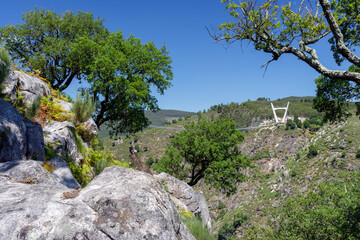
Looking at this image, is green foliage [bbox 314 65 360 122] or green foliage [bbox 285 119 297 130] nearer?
green foliage [bbox 314 65 360 122]

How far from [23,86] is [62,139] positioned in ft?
10.6

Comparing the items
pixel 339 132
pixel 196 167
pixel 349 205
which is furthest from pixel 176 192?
pixel 339 132

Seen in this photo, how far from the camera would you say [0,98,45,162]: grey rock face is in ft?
17.7

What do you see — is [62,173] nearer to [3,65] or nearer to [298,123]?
[3,65]

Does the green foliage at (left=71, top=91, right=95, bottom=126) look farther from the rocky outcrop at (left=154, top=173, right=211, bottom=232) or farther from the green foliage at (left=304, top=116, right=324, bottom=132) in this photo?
the green foliage at (left=304, top=116, right=324, bottom=132)

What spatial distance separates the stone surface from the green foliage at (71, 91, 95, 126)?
162 inches

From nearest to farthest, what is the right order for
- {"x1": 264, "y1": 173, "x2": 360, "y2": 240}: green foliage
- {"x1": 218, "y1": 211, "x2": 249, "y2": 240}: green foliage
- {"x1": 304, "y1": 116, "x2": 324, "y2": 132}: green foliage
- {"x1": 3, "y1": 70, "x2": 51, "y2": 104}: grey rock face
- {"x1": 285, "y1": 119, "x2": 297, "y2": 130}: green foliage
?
{"x1": 3, "y1": 70, "x2": 51, "y2": 104}: grey rock face
{"x1": 264, "y1": 173, "x2": 360, "y2": 240}: green foliage
{"x1": 218, "y1": 211, "x2": 249, "y2": 240}: green foliage
{"x1": 304, "y1": 116, "x2": 324, "y2": 132}: green foliage
{"x1": 285, "y1": 119, "x2": 297, "y2": 130}: green foliage

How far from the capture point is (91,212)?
2.78 meters

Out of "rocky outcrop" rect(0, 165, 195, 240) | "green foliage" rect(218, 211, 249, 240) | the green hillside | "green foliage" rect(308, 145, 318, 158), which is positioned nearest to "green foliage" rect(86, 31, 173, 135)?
"rocky outcrop" rect(0, 165, 195, 240)

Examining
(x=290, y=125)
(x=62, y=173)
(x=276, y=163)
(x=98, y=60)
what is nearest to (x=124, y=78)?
(x=98, y=60)

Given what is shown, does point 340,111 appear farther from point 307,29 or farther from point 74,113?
point 74,113

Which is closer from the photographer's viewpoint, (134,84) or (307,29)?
(307,29)

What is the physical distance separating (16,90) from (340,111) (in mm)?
16872

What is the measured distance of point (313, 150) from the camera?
11731 centimetres
